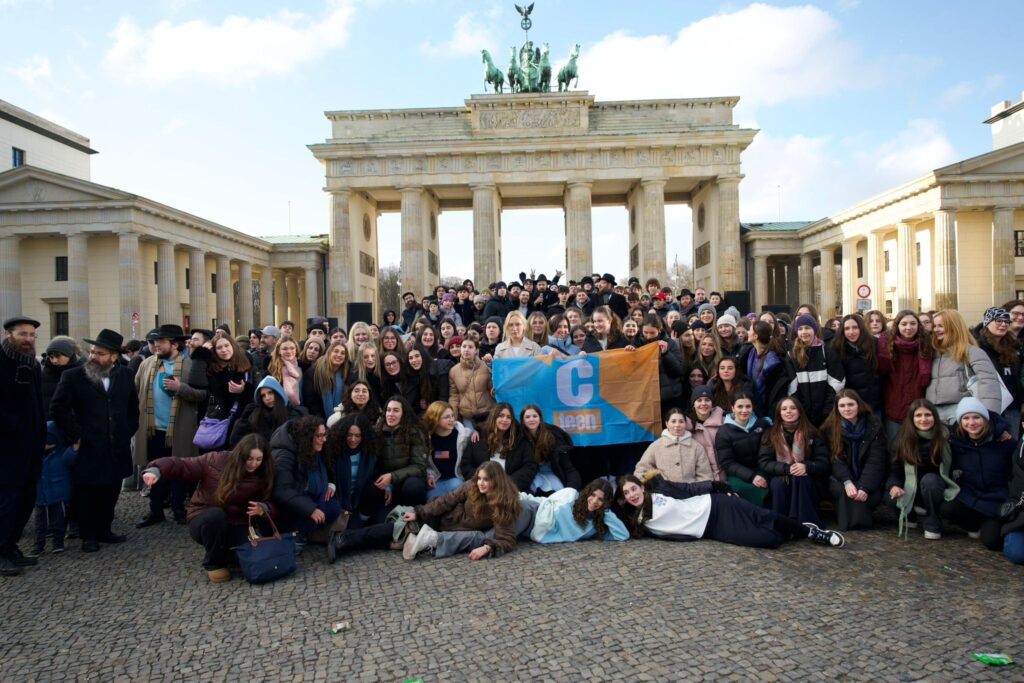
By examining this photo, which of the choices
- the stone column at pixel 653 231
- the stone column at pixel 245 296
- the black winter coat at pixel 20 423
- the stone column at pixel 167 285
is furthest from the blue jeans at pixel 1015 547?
the stone column at pixel 245 296

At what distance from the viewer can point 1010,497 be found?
679cm

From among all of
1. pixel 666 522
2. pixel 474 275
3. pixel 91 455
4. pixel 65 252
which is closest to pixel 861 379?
pixel 666 522

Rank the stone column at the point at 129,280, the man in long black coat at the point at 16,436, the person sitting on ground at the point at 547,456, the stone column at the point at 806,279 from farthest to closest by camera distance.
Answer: the stone column at the point at 806,279
the stone column at the point at 129,280
the person sitting on ground at the point at 547,456
the man in long black coat at the point at 16,436

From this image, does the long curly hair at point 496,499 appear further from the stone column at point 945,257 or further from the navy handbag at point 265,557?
the stone column at point 945,257

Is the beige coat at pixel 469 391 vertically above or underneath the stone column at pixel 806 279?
underneath

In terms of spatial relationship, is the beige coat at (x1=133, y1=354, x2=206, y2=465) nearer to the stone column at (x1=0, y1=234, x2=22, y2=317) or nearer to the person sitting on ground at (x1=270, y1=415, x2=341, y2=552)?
the person sitting on ground at (x1=270, y1=415, x2=341, y2=552)

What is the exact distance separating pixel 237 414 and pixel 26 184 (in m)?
34.7

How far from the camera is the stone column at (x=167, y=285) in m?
35.9

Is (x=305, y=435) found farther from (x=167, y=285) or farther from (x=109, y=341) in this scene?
(x=167, y=285)

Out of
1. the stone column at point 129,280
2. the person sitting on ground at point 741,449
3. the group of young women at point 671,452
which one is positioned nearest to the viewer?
the group of young women at point 671,452

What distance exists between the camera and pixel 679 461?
7.95 metres

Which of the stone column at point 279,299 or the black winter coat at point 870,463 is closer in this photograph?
the black winter coat at point 870,463

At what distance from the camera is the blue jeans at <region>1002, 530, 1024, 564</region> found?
651cm

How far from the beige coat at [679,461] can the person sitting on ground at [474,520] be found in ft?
5.65
